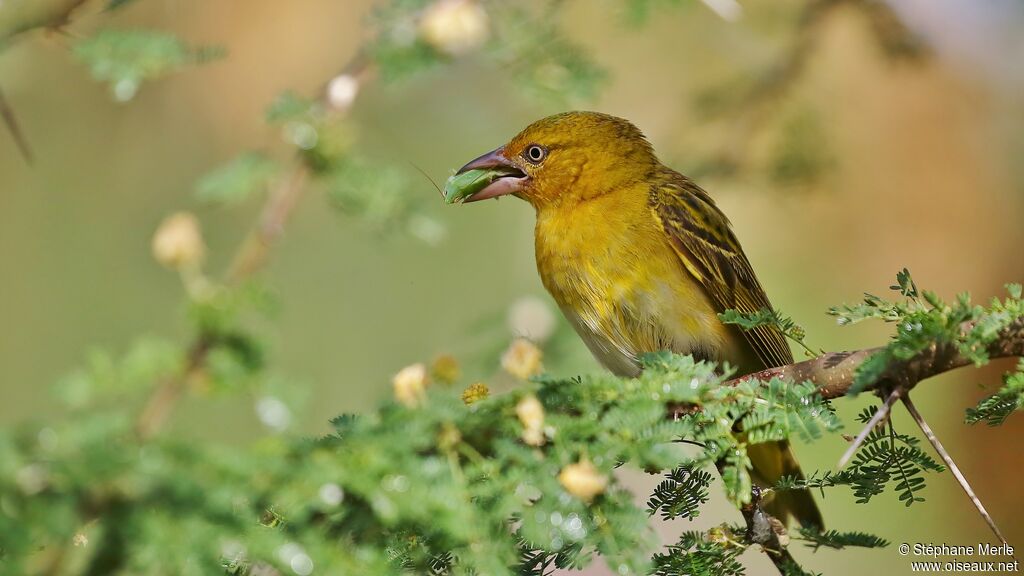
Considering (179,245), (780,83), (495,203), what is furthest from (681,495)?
(495,203)

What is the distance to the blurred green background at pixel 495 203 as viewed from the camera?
19.4 ft

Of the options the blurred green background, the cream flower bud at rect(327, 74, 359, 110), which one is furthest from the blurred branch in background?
the cream flower bud at rect(327, 74, 359, 110)

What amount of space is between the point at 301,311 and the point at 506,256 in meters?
1.32

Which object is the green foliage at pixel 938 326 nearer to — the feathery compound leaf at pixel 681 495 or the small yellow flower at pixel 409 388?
the feathery compound leaf at pixel 681 495

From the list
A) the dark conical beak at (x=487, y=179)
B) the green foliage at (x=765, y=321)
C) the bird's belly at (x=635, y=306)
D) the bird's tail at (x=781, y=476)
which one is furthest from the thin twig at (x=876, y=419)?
the dark conical beak at (x=487, y=179)

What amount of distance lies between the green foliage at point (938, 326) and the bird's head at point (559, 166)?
1.91 metres

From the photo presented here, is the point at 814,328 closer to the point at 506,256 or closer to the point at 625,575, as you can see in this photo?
the point at 506,256

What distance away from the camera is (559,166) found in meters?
4.26

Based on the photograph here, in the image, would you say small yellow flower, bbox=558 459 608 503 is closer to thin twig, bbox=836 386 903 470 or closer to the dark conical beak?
thin twig, bbox=836 386 903 470

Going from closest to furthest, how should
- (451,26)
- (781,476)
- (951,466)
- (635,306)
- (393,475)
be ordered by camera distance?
(393,475) → (951,466) → (451,26) → (781,476) → (635,306)

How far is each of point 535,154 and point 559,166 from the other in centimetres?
13

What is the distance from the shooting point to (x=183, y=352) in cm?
174

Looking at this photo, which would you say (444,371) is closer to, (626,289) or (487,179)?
(626,289)

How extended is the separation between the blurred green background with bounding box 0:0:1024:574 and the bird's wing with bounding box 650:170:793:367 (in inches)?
65.1
